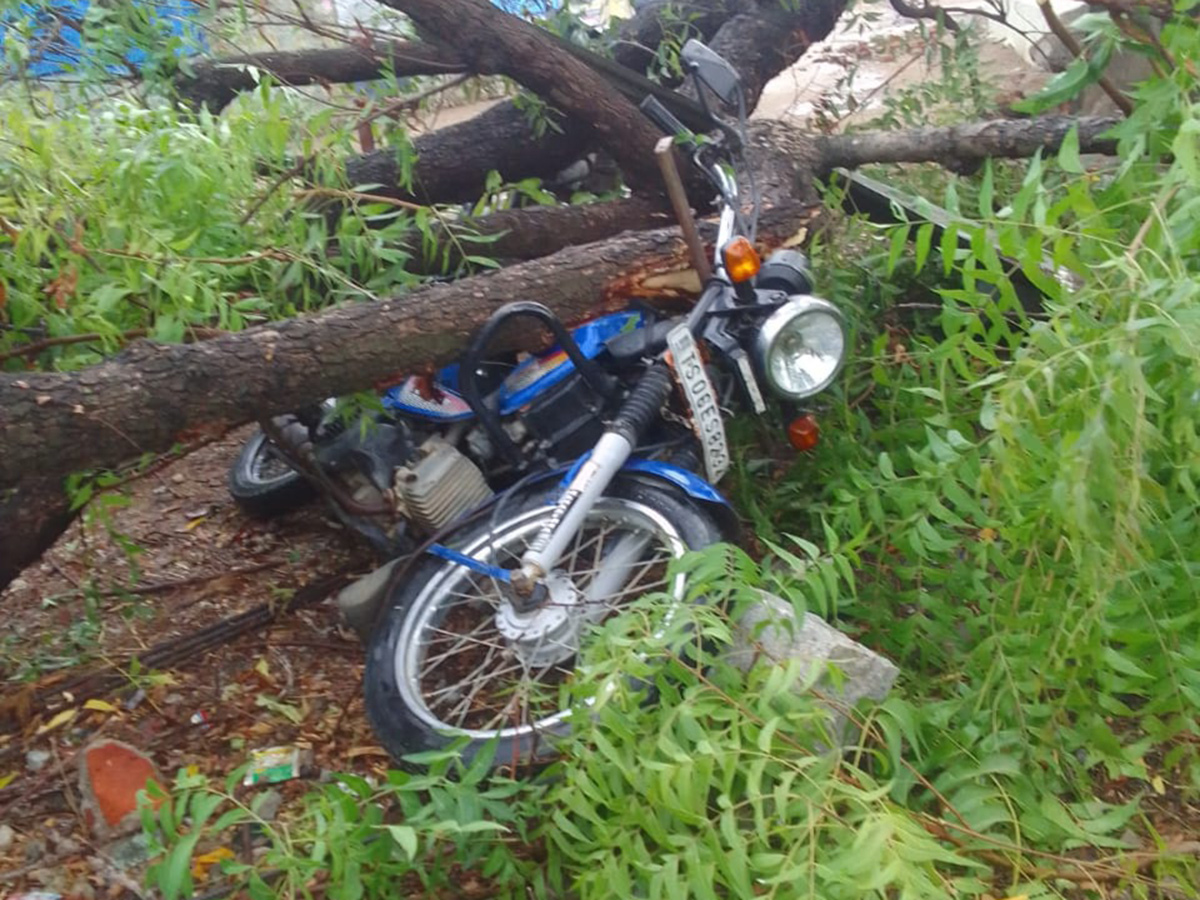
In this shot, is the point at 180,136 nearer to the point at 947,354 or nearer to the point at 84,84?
the point at 84,84

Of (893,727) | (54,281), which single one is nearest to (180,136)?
(54,281)

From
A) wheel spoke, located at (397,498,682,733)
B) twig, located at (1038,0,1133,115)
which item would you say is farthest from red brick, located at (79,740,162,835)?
twig, located at (1038,0,1133,115)

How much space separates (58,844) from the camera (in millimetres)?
2398

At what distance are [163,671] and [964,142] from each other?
3.19 metres

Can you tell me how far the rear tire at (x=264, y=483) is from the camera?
361cm

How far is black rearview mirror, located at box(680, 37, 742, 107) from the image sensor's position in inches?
109

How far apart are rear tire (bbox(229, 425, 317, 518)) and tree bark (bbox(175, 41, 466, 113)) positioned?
136cm

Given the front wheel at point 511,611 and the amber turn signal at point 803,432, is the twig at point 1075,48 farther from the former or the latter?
the front wheel at point 511,611

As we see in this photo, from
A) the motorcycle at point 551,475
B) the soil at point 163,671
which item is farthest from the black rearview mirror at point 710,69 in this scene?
the soil at point 163,671

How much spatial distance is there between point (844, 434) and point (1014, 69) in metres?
6.00

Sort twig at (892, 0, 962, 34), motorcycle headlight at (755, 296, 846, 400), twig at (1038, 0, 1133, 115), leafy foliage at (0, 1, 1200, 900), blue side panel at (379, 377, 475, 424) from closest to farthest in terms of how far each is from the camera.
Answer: leafy foliage at (0, 1, 1200, 900) → motorcycle headlight at (755, 296, 846, 400) → twig at (1038, 0, 1133, 115) → blue side panel at (379, 377, 475, 424) → twig at (892, 0, 962, 34)

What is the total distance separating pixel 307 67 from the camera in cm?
409

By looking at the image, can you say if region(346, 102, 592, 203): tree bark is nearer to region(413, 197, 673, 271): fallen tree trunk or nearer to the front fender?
region(413, 197, 673, 271): fallen tree trunk

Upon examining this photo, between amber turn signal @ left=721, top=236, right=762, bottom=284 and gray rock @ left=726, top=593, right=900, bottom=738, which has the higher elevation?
amber turn signal @ left=721, top=236, right=762, bottom=284
